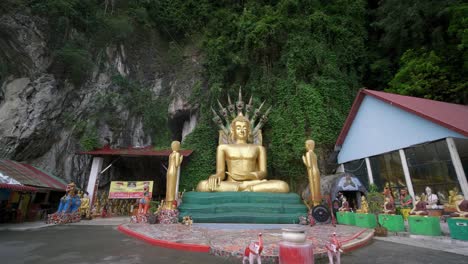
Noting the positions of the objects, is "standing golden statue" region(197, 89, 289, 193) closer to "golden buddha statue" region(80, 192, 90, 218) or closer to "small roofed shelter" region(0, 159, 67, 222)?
"golden buddha statue" region(80, 192, 90, 218)

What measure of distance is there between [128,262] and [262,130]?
10468 millimetres

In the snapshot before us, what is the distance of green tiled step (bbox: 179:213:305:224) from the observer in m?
7.59

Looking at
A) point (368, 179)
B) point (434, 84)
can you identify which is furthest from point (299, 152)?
point (434, 84)

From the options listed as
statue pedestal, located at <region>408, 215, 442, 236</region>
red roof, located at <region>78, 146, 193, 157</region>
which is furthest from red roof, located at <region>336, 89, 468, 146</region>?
red roof, located at <region>78, 146, 193, 157</region>

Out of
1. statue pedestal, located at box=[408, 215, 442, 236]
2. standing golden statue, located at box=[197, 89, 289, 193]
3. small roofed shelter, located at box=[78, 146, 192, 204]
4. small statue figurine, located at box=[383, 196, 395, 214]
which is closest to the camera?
statue pedestal, located at box=[408, 215, 442, 236]

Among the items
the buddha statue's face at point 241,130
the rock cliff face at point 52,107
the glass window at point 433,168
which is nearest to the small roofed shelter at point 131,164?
the rock cliff face at point 52,107

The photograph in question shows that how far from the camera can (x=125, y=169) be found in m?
14.1

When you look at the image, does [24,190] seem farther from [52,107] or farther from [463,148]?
[463,148]

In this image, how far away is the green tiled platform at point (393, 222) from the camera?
241 inches

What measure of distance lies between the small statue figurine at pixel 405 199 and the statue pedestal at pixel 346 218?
6.93 ft

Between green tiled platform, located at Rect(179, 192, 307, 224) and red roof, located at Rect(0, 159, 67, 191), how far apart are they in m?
5.00

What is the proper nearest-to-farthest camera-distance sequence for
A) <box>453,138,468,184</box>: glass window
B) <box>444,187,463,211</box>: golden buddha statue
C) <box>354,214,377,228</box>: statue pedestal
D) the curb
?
1. the curb
2. <box>354,214,377,228</box>: statue pedestal
3. <box>444,187,463,211</box>: golden buddha statue
4. <box>453,138,468,184</box>: glass window

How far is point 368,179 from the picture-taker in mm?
10273

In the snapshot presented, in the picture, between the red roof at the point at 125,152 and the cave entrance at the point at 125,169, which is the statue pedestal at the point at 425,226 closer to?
the cave entrance at the point at 125,169
